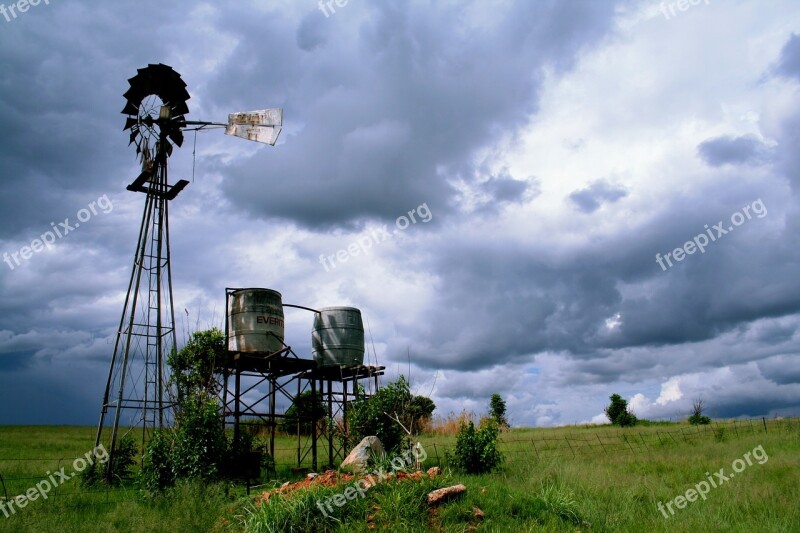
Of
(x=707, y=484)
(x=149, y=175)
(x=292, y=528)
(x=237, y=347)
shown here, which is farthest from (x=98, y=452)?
(x=707, y=484)

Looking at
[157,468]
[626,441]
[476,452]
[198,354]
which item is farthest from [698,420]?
[157,468]

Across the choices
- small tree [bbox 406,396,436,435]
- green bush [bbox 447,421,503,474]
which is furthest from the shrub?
green bush [bbox 447,421,503,474]

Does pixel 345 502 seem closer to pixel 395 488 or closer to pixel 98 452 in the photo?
pixel 395 488

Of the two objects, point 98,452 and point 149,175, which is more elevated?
Answer: point 149,175

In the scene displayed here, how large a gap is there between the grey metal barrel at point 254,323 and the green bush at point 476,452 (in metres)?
7.06

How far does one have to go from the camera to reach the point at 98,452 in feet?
63.3

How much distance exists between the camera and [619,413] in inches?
1828

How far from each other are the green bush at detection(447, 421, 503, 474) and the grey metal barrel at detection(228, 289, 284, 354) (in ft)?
23.2

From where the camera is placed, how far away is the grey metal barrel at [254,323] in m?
20.1

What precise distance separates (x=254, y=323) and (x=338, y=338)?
3.41 m

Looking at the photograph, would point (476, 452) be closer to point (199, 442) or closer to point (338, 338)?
point (338, 338)

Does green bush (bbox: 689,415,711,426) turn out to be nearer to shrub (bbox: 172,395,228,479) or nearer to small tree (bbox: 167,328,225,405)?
small tree (bbox: 167,328,225,405)

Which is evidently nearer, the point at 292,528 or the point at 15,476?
the point at 292,528

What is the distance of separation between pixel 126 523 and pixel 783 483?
649 inches
